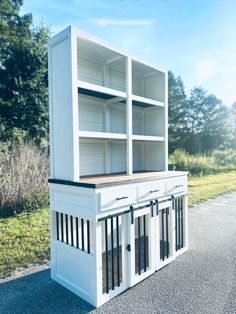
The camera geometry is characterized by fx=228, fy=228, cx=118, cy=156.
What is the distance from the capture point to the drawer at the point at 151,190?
99.4 inches

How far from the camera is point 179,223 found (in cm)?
322

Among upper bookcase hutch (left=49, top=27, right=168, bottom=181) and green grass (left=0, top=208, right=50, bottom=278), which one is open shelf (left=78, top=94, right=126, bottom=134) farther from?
green grass (left=0, top=208, right=50, bottom=278)

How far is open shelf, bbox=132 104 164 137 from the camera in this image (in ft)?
11.8

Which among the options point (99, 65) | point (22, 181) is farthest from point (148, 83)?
point (22, 181)

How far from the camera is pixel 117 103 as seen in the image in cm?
329

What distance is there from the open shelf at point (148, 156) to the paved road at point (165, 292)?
53.9 inches

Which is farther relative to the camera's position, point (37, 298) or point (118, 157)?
point (118, 157)

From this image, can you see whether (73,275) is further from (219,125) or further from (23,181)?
(219,125)

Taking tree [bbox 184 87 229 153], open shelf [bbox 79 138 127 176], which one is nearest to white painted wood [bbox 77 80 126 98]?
open shelf [bbox 79 138 127 176]

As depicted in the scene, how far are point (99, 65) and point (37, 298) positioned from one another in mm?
2775

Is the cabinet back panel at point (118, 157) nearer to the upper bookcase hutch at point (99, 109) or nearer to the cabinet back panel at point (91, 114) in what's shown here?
the upper bookcase hutch at point (99, 109)

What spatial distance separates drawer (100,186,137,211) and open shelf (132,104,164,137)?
4.69 ft

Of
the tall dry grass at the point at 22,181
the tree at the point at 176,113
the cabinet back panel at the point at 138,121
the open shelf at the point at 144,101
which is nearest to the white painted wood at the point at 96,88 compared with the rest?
the open shelf at the point at 144,101

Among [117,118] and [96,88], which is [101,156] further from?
[96,88]
